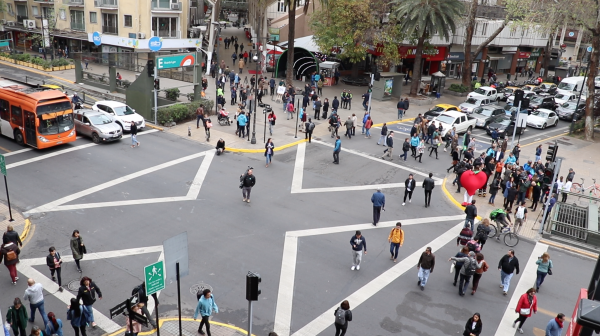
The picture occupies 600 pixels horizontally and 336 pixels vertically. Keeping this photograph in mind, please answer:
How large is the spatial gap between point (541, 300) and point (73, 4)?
1898 inches

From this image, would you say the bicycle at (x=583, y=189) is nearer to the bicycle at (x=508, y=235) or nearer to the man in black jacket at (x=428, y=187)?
the bicycle at (x=508, y=235)

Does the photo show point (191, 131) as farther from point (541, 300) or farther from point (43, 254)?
point (541, 300)

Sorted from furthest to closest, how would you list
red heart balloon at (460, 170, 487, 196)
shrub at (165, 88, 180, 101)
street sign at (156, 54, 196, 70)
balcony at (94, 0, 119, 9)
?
balcony at (94, 0, 119, 9) → shrub at (165, 88, 180, 101) → street sign at (156, 54, 196, 70) → red heart balloon at (460, 170, 487, 196)

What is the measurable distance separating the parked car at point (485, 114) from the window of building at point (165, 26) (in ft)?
95.0

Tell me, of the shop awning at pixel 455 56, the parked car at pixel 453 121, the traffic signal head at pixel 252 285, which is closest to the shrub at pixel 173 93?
the parked car at pixel 453 121

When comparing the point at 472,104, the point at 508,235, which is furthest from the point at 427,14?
the point at 508,235

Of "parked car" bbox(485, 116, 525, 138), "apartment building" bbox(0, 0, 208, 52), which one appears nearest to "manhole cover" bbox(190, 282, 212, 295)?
"parked car" bbox(485, 116, 525, 138)

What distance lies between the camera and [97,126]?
80.0ft

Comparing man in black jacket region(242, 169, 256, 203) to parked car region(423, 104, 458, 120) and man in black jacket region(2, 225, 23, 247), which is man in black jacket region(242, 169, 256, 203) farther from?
parked car region(423, 104, 458, 120)

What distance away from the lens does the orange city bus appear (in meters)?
22.2

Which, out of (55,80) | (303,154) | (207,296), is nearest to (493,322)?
(207,296)

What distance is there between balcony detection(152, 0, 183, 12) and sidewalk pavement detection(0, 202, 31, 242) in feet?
106

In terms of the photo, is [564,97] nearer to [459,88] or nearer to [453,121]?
[459,88]

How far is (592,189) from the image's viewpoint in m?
22.8
